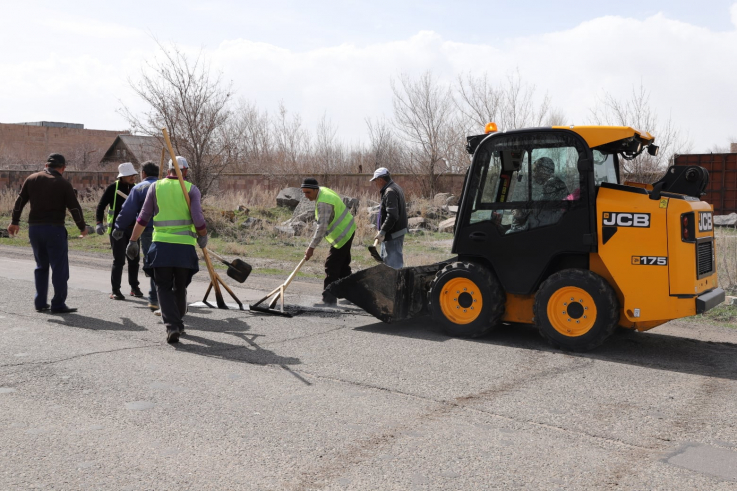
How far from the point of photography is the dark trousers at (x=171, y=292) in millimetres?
7191

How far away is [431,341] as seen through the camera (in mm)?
7266

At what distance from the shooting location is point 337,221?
29.9 feet

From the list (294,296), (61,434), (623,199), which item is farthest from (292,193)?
(61,434)

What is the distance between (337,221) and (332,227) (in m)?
0.11

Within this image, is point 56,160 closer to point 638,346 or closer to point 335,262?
point 335,262

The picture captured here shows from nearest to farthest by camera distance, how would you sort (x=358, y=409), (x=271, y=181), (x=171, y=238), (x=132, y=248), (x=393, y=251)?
1. (x=358, y=409)
2. (x=171, y=238)
3. (x=132, y=248)
4. (x=393, y=251)
5. (x=271, y=181)

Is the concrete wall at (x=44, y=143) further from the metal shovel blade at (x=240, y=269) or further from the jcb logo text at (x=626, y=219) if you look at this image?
the jcb logo text at (x=626, y=219)

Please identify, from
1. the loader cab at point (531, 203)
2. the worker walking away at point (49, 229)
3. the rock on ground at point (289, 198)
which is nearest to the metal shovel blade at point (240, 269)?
the worker walking away at point (49, 229)

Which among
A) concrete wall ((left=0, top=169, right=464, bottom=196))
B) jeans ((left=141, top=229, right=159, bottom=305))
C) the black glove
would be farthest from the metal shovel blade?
concrete wall ((left=0, top=169, right=464, bottom=196))

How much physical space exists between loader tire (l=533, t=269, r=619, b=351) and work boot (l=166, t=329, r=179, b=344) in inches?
142

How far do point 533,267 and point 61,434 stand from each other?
451 cm

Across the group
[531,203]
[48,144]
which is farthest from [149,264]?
[48,144]

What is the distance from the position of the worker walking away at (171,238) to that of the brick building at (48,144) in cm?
4625

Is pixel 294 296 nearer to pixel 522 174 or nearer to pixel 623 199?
pixel 522 174
